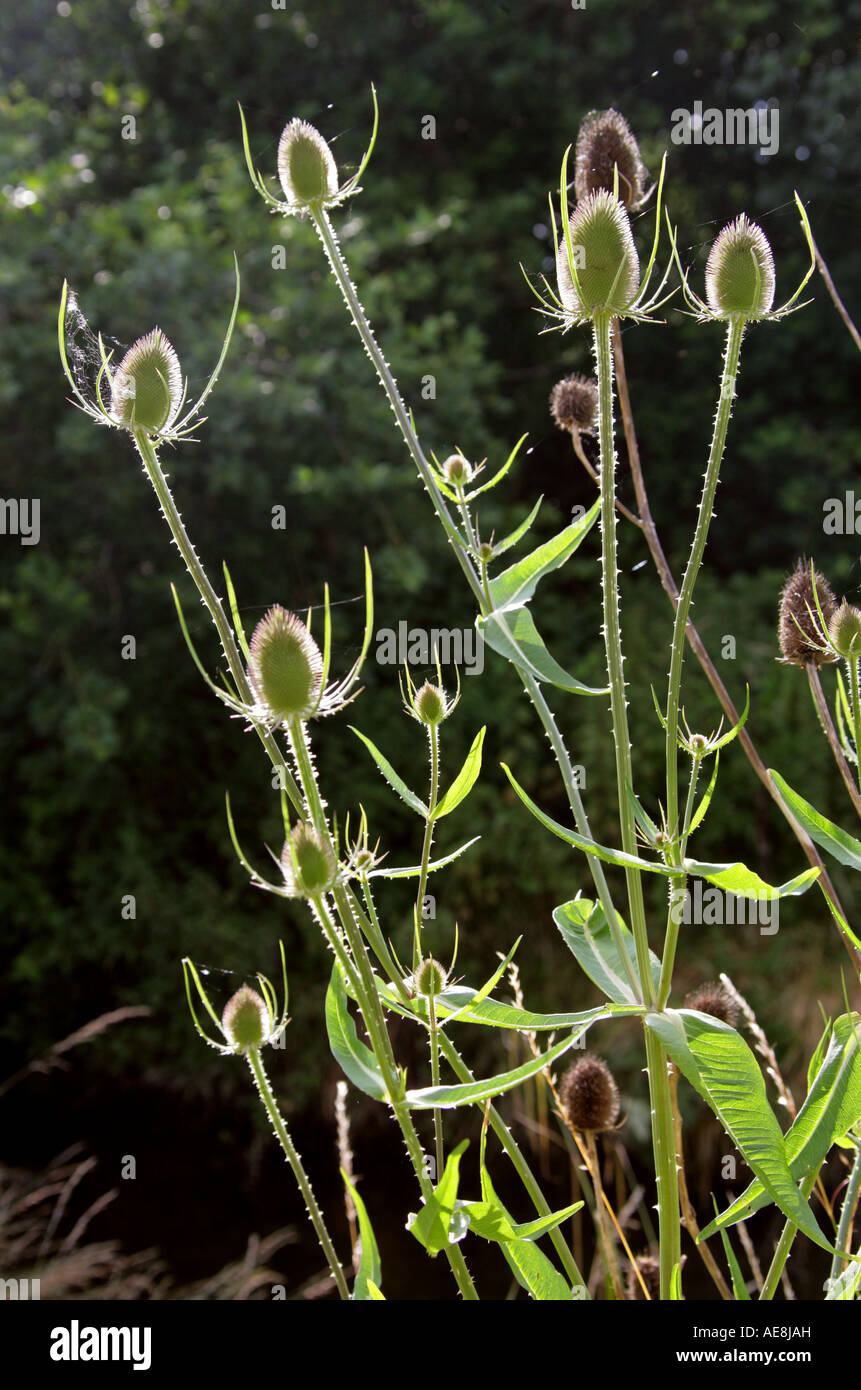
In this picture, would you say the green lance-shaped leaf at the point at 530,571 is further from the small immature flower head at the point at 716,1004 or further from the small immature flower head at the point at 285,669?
the small immature flower head at the point at 716,1004

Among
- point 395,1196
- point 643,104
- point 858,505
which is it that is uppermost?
point 643,104

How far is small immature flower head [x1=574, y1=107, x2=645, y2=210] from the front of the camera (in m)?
0.75

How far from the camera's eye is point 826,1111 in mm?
535

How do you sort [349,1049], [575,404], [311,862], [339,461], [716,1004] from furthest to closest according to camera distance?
[339,461], [575,404], [716,1004], [349,1049], [311,862]

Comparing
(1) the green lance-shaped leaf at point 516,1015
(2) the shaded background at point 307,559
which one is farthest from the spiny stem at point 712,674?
(2) the shaded background at point 307,559

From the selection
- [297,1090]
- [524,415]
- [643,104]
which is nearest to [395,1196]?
[297,1090]

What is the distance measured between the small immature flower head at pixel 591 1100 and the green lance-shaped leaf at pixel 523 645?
1.02 ft

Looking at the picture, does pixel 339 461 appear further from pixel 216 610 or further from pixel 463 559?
pixel 216 610

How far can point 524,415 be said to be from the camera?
463 centimetres

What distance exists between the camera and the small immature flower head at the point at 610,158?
75cm

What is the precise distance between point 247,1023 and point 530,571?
0.28 m

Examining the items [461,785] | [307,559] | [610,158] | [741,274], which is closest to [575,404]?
[610,158]

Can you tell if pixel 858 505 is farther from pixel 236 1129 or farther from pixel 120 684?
pixel 236 1129
